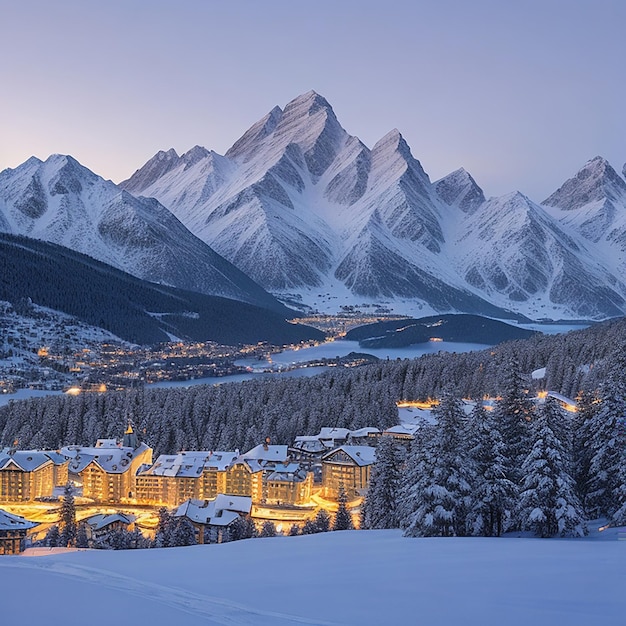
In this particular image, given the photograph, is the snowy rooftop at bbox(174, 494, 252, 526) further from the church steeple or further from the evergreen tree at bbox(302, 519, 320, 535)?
the church steeple

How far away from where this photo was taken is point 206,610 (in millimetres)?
12508

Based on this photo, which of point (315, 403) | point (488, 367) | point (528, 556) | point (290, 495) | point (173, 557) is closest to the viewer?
point (528, 556)

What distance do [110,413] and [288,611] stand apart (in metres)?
84.9

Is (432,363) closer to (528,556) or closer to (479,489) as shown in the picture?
(479,489)

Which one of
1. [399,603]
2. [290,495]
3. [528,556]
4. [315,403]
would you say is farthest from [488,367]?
[399,603]

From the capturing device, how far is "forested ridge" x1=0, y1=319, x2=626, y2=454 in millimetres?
84938

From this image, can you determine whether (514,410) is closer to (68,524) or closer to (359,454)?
(68,524)

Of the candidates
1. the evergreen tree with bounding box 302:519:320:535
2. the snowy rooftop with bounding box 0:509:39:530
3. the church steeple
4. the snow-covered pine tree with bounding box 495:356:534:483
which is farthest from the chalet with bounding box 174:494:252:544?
the snow-covered pine tree with bounding box 495:356:534:483

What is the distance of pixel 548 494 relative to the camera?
25.9 metres

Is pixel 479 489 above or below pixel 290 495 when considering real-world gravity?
above

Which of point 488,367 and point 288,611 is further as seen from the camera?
point 488,367

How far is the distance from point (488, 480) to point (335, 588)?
1462 cm

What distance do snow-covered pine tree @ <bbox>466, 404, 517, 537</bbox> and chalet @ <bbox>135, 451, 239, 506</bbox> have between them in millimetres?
43424

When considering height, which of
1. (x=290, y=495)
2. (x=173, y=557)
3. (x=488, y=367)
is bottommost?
(x=290, y=495)
